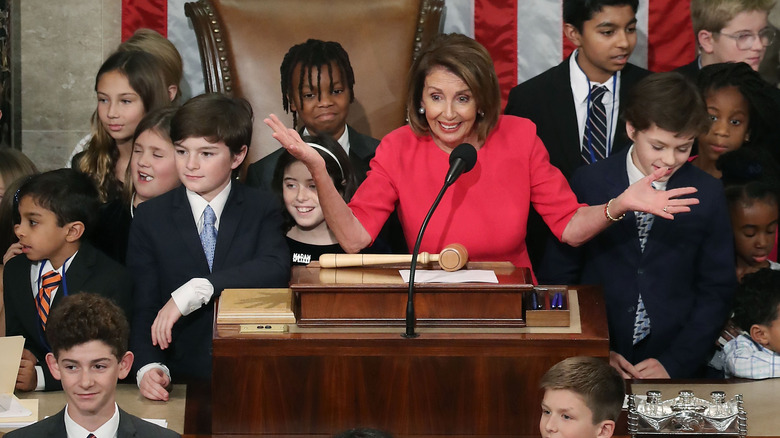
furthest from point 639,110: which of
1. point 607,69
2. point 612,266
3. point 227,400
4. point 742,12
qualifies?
point 227,400

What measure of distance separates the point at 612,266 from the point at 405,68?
1.91m

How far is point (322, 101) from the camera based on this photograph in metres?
5.21

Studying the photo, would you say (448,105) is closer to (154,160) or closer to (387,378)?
(387,378)

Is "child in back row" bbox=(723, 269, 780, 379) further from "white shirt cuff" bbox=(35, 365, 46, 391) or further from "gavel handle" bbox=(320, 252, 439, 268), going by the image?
"white shirt cuff" bbox=(35, 365, 46, 391)

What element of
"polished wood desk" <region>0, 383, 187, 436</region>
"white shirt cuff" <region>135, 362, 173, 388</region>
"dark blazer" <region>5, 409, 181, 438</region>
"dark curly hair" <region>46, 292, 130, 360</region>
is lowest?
"polished wood desk" <region>0, 383, 187, 436</region>

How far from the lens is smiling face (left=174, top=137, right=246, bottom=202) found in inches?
165

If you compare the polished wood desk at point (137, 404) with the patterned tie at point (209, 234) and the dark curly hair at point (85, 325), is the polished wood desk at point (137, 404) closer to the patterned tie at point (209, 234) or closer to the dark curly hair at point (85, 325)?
the dark curly hair at point (85, 325)

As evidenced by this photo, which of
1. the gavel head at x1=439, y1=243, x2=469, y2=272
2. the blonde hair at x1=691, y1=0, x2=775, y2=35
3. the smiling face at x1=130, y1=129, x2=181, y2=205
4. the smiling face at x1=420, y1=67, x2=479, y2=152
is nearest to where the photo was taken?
the gavel head at x1=439, y1=243, x2=469, y2=272

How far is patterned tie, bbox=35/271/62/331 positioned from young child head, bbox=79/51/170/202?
897 millimetres

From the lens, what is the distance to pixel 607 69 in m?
5.20

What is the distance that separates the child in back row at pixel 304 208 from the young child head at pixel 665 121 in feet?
3.65

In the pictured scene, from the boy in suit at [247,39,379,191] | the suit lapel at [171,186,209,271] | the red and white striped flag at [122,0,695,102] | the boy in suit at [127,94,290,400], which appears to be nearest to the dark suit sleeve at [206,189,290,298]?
the boy in suit at [127,94,290,400]

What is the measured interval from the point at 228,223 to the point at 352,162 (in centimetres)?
98

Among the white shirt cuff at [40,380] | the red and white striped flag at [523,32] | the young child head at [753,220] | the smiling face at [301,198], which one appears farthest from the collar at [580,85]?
the white shirt cuff at [40,380]
